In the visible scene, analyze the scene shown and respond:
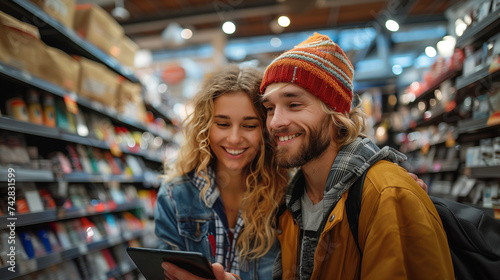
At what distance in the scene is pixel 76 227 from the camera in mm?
2824

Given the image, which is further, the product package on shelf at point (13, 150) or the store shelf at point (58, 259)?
the product package on shelf at point (13, 150)

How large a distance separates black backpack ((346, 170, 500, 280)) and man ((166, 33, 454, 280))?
4 cm

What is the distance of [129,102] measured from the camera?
375 centimetres

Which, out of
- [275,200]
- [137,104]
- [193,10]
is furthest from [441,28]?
[275,200]

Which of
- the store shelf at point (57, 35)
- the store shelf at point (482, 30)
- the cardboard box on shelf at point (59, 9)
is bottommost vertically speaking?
the store shelf at point (482, 30)

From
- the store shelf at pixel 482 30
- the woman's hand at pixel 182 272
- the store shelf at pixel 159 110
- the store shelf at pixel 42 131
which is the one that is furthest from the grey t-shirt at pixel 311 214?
the store shelf at pixel 159 110

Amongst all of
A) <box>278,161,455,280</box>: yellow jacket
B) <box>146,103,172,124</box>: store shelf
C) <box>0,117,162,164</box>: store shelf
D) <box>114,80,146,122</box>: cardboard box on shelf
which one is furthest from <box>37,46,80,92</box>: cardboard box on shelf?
<box>278,161,455,280</box>: yellow jacket

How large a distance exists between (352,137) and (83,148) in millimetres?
2706

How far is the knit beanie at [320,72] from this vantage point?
1564mm

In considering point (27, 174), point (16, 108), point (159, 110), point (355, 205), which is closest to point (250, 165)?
point (355, 205)

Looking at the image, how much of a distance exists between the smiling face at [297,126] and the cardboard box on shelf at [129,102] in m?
2.42

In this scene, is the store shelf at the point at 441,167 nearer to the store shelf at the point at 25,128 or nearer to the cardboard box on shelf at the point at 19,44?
the store shelf at the point at 25,128

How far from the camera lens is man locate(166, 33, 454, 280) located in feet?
3.69

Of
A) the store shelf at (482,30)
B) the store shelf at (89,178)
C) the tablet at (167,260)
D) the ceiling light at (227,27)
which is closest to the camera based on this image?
the tablet at (167,260)
